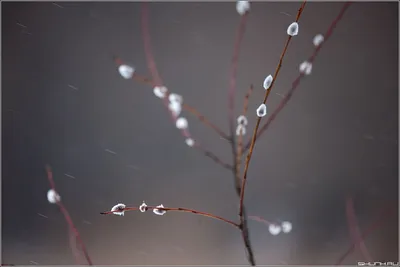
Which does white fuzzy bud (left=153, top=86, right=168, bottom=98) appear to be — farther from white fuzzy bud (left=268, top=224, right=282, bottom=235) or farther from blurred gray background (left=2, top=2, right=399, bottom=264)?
blurred gray background (left=2, top=2, right=399, bottom=264)

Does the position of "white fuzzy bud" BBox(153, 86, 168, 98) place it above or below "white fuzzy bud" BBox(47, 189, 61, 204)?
above

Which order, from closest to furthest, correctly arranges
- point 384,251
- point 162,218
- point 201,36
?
point 384,251
point 162,218
point 201,36

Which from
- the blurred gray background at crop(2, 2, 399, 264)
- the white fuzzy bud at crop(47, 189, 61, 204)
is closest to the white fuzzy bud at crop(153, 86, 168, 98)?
the white fuzzy bud at crop(47, 189, 61, 204)

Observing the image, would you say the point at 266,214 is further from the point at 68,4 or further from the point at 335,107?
the point at 68,4

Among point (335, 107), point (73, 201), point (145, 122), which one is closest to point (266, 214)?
point (335, 107)

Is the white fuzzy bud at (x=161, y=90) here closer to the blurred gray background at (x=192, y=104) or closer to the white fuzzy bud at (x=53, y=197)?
the white fuzzy bud at (x=53, y=197)

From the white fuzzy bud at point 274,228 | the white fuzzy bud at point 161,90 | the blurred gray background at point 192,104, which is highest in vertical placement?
the blurred gray background at point 192,104

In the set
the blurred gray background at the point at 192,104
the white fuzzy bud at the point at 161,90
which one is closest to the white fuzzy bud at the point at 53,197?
the white fuzzy bud at the point at 161,90

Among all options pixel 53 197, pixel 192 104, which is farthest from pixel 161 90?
pixel 192 104
